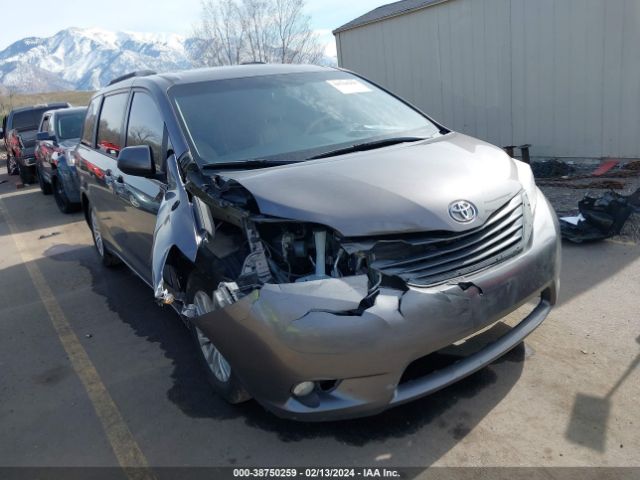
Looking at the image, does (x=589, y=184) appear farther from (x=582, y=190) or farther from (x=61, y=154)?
(x=61, y=154)

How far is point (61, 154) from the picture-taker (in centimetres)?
938

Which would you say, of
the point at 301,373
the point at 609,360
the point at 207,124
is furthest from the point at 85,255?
the point at 609,360

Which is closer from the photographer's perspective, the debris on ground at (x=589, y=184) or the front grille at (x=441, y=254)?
the front grille at (x=441, y=254)

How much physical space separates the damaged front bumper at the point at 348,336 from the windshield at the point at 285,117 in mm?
1183

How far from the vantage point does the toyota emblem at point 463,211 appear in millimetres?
2650

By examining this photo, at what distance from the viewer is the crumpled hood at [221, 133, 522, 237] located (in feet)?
8.55

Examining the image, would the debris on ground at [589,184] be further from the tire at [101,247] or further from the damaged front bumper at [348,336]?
the tire at [101,247]

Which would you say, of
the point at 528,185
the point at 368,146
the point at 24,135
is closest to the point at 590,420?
the point at 528,185

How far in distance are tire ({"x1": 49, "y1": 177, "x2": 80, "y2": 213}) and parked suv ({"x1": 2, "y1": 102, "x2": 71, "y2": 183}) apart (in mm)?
4402

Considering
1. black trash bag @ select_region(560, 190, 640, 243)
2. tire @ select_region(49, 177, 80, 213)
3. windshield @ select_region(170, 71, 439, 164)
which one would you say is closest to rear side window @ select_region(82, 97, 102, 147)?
windshield @ select_region(170, 71, 439, 164)

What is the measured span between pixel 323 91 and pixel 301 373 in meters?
2.39

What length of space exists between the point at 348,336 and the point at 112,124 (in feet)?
11.8

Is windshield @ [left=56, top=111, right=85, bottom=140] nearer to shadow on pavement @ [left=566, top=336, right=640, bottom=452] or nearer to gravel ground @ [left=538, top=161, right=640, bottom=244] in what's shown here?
gravel ground @ [left=538, top=161, right=640, bottom=244]

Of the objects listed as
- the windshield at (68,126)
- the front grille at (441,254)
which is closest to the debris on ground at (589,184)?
the front grille at (441,254)
